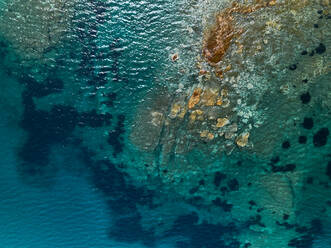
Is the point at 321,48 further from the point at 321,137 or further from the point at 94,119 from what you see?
the point at 94,119

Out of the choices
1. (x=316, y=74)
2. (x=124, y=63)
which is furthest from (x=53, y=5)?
(x=316, y=74)

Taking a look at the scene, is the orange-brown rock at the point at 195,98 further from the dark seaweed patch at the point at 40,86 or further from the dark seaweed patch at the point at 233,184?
the dark seaweed patch at the point at 40,86

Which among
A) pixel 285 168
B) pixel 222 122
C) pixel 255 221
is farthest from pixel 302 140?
pixel 255 221

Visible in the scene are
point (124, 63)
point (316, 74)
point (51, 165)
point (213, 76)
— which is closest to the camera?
point (316, 74)

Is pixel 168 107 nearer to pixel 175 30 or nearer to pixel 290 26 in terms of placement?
pixel 175 30

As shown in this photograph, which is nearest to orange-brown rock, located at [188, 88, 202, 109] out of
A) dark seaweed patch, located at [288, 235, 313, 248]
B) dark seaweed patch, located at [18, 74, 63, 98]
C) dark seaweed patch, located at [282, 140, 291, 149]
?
dark seaweed patch, located at [282, 140, 291, 149]

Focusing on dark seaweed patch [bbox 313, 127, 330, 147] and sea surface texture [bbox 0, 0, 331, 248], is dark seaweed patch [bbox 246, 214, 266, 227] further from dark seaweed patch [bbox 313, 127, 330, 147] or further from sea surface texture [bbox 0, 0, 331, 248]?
dark seaweed patch [bbox 313, 127, 330, 147]
